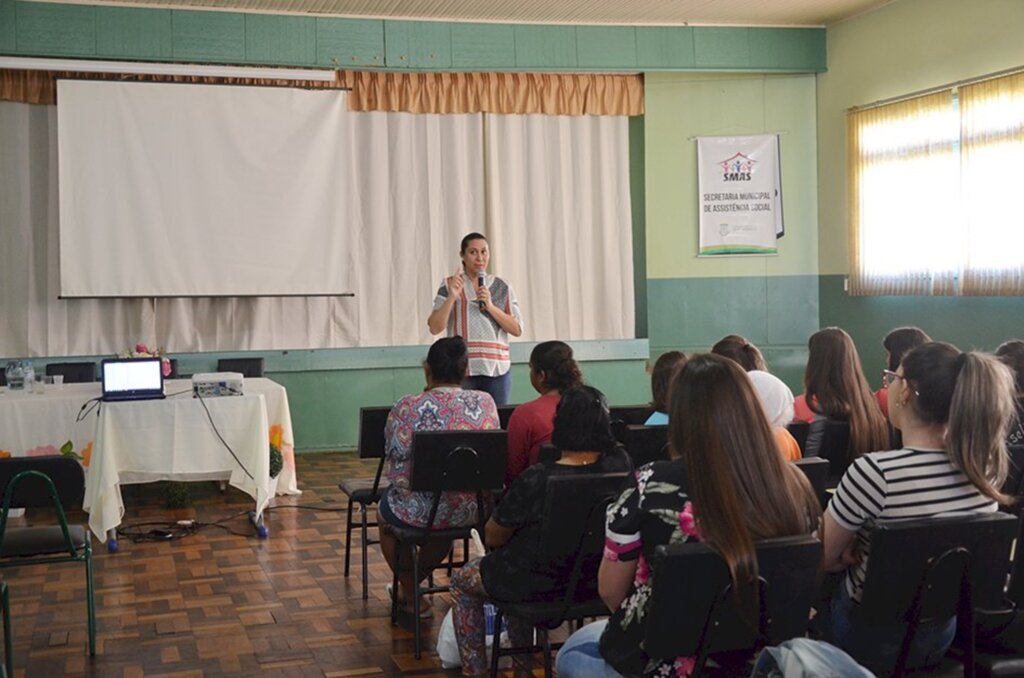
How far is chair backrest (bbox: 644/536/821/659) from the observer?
2.15m

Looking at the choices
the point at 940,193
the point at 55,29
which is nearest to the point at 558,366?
the point at 940,193

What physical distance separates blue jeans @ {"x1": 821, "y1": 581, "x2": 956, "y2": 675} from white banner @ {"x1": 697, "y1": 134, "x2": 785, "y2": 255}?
270 inches

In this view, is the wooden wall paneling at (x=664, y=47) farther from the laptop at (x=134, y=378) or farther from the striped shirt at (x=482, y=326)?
the laptop at (x=134, y=378)

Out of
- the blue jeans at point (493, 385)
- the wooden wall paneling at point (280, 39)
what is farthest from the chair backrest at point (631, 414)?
the wooden wall paneling at point (280, 39)

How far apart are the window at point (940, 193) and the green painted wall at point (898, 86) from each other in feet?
0.45

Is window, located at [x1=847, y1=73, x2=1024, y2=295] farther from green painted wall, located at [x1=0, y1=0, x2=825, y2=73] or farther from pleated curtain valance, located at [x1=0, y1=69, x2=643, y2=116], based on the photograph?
pleated curtain valance, located at [x1=0, y1=69, x2=643, y2=116]

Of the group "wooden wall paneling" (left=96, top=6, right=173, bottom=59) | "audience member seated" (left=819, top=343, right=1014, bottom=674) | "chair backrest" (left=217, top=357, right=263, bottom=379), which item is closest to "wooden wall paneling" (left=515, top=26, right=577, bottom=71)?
"wooden wall paneling" (left=96, top=6, right=173, bottom=59)

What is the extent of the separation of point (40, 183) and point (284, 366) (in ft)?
7.03

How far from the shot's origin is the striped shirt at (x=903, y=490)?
2.53 m

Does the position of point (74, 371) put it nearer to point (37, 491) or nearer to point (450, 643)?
point (37, 491)

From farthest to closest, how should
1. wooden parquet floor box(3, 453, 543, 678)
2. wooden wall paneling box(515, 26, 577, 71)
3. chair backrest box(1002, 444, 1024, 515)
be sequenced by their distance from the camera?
wooden wall paneling box(515, 26, 577, 71) < wooden parquet floor box(3, 453, 543, 678) < chair backrest box(1002, 444, 1024, 515)

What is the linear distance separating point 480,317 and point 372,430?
1468 mm

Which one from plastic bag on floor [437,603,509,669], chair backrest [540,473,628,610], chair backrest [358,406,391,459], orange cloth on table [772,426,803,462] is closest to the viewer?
chair backrest [540,473,628,610]

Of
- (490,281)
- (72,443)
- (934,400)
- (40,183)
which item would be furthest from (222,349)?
(934,400)
